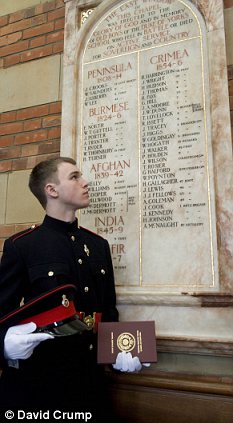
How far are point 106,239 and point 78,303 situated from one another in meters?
0.53

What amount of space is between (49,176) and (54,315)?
2.11 ft

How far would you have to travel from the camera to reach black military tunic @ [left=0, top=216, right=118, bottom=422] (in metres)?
1.37

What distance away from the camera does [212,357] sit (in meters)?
1.68

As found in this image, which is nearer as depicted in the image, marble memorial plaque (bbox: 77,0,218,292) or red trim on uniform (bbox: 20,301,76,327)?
red trim on uniform (bbox: 20,301,76,327)

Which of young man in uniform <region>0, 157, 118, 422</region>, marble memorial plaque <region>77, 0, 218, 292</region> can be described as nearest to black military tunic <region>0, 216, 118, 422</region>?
young man in uniform <region>0, 157, 118, 422</region>

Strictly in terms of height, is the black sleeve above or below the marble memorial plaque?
below

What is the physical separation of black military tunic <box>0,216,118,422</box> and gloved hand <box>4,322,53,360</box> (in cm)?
3

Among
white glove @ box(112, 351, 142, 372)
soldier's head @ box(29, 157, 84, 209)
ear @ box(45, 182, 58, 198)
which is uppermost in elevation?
soldier's head @ box(29, 157, 84, 209)

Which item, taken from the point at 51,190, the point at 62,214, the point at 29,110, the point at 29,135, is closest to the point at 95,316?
the point at 62,214

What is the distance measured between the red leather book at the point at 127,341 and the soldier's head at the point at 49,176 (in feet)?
2.02

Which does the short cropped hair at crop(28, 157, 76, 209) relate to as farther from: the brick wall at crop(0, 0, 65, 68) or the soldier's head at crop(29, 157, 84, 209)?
the brick wall at crop(0, 0, 65, 68)

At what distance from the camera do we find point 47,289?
4.73 feet

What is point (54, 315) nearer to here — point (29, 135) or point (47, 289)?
point (47, 289)

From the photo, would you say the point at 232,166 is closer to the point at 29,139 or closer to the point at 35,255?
the point at 35,255
